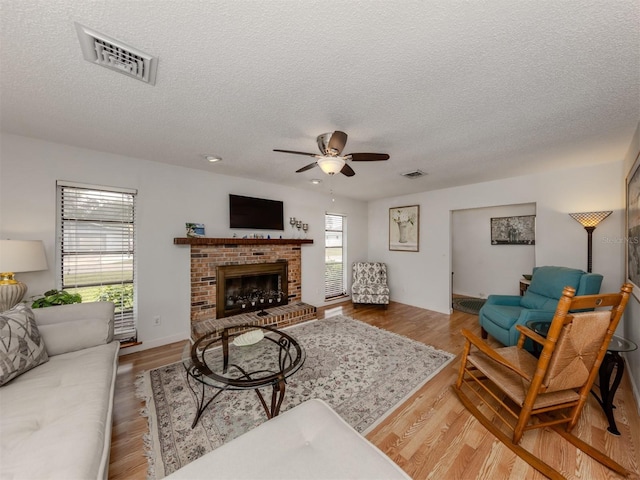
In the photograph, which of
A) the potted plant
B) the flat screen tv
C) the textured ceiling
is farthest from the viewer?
the flat screen tv

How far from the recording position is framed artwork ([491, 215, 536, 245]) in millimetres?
4875

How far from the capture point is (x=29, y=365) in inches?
64.0

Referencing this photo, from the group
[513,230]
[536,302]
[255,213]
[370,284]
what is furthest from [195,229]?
[513,230]

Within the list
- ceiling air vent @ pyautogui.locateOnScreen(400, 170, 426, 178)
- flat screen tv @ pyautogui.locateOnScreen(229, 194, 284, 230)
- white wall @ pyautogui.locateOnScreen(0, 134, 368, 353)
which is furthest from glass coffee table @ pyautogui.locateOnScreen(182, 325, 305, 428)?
ceiling air vent @ pyautogui.locateOnScreen(400, 170, 426, 178)

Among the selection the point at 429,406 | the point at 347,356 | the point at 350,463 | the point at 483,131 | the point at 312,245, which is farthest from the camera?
the point at 312,245

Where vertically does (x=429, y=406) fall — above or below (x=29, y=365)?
below

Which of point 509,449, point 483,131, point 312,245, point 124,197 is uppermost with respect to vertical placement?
point 483,131

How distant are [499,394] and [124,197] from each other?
447 cm

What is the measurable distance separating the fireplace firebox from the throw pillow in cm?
197

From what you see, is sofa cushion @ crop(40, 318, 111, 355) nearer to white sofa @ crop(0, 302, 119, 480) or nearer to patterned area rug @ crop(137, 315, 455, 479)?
white sofa @ crop(0, 302, 119, 480)

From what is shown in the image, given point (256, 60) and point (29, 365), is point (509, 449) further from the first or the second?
point (29, 365)

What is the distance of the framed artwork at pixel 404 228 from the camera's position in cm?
496

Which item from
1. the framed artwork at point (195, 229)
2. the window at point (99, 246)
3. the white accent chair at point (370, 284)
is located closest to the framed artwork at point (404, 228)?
the white accent chair at point (370, 284)

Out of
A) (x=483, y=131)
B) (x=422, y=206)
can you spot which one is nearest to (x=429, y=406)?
(x=483, y=131)
